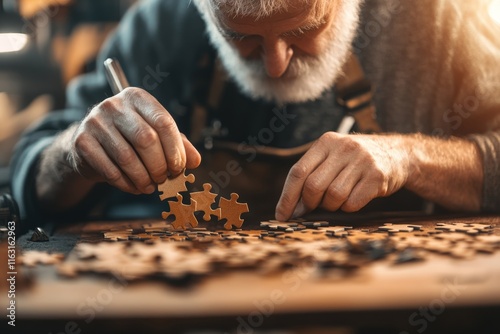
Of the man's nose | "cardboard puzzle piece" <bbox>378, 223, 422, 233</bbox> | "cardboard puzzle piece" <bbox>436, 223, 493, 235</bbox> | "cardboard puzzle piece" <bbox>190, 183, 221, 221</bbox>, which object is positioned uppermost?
the man's nose

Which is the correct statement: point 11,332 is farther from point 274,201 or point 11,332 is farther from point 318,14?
point 274,201

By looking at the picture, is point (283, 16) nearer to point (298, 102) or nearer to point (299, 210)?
point (299, 210)

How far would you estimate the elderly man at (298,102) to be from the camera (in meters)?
1.61

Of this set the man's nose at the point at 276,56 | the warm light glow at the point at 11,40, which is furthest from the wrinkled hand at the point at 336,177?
the warm light glow at the point at 11,40

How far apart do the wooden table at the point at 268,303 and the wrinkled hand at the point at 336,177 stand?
56cm

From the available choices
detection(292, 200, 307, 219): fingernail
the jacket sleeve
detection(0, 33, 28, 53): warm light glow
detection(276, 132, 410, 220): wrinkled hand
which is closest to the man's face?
detection(276, 132, 410, 220): wrinkled hand

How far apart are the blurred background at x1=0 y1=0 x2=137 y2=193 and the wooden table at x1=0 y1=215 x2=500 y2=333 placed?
2.74m

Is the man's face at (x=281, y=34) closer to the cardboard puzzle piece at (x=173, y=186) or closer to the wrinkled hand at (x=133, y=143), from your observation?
the wrinkled hand at (x=133, y=143)

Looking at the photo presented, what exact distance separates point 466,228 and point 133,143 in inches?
34.8

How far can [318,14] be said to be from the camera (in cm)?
183

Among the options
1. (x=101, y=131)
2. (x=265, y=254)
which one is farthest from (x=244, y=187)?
(x=265, y=254)

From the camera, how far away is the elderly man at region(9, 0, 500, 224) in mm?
1610

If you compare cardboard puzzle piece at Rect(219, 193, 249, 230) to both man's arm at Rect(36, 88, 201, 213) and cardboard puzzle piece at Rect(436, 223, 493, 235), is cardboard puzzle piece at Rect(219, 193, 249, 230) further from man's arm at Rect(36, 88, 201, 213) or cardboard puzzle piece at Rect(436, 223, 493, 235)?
cardboard puzzle piece at Rect(436, 223, 493, 235)

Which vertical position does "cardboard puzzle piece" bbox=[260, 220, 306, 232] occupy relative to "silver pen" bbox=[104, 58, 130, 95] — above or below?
below
